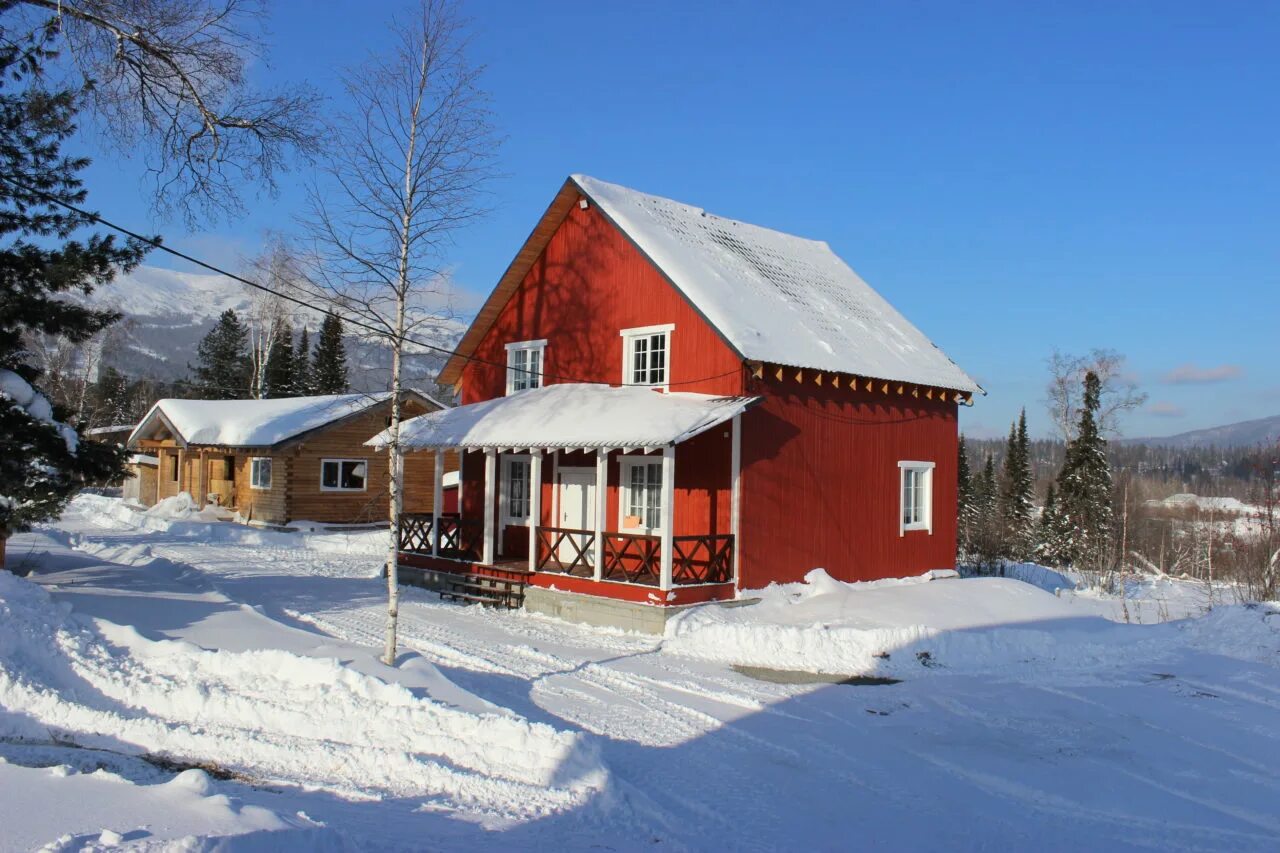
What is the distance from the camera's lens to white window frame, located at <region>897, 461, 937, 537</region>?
63.8 feet

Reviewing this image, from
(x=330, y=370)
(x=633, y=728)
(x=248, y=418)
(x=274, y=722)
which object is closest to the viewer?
(x=274, y=722)

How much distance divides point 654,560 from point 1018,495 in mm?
45922

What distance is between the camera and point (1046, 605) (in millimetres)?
15680

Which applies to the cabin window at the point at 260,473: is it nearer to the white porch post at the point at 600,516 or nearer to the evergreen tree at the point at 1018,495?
the white porch post at the point at 600,516

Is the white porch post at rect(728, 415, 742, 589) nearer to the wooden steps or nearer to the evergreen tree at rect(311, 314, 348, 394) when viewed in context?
the wooden steps

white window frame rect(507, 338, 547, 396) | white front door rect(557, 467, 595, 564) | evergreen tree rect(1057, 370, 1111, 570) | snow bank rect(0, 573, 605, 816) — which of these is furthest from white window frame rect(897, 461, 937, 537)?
evergreen tree rect(1057, 370, 1111, 570)

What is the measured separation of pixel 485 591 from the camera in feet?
57.2

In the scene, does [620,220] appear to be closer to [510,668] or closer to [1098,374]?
[510,668]

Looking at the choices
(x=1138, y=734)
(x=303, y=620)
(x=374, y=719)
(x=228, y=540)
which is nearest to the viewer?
(x=374, y=719)

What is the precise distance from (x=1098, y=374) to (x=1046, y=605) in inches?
1267

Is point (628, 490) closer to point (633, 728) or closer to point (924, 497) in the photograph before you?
point (924, 497)

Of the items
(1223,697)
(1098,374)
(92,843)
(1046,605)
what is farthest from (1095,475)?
(92,843)

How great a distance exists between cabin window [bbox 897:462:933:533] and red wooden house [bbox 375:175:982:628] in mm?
43

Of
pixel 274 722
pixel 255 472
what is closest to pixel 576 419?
pixel 274 722
